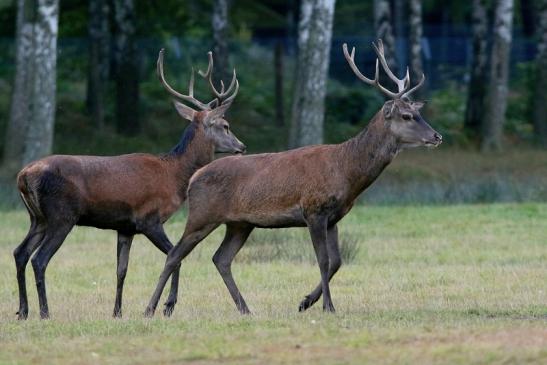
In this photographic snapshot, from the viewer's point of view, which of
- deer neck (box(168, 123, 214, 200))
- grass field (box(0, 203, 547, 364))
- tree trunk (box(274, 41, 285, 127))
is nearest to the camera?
grass field (box(0, 203, 547, 364))

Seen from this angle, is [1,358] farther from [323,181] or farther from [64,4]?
[64,4]

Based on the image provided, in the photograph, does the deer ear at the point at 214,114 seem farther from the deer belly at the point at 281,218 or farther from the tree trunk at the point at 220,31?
the tree trunk at the point at 220,31

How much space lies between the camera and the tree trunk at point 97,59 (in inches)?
1224

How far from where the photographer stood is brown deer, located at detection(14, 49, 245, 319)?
42.5 ft

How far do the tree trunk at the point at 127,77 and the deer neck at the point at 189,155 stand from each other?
16625 millimetres

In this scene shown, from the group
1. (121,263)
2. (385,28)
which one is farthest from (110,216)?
(385,28)

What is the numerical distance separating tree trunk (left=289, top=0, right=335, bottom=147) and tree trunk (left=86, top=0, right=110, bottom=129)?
6.28m

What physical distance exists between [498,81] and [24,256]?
1916cm

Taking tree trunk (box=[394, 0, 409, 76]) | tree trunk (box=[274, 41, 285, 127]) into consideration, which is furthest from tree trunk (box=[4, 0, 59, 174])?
tree trunk (box=[394, 0, 409, 76])

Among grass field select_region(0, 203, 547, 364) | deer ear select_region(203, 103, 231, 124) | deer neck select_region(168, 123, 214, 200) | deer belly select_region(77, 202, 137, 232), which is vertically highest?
deer ear select_region(203, 103, 231, 124)

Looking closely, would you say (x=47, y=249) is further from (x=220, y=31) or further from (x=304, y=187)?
(x=220, y=31)

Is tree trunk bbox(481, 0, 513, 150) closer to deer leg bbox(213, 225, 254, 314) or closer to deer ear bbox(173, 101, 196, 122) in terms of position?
deer ear bbox(173, 101, 196, 122)

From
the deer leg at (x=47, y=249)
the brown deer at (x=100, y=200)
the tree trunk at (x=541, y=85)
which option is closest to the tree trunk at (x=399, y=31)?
the tree trunk at (x=541, y=85)

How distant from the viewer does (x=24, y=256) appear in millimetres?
13094
